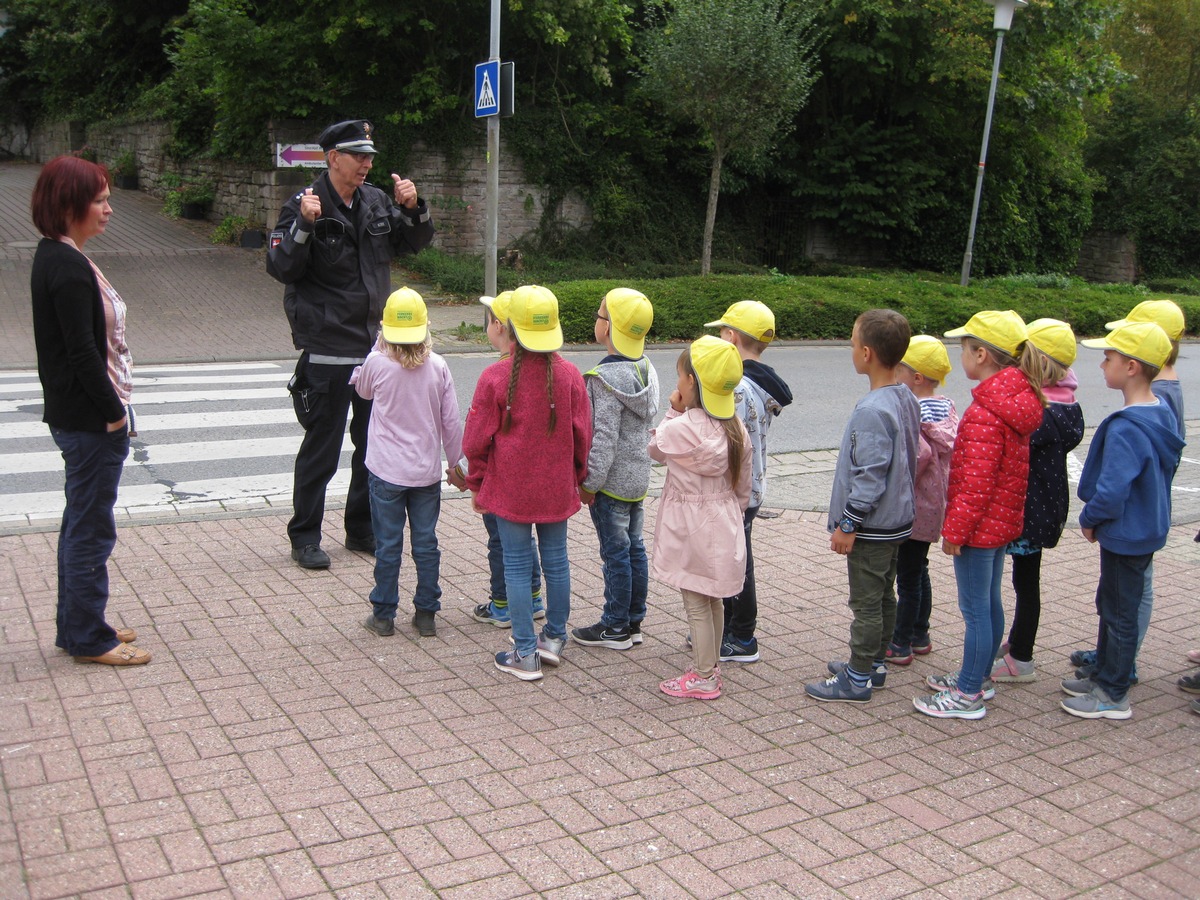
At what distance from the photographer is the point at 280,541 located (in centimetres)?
666

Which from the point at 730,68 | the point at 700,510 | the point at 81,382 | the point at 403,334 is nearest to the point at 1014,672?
the point at 700,510

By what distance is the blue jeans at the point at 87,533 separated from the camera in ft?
15.2

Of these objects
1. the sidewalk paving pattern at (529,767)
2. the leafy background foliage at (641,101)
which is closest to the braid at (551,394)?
the sidewalk paving pattern at (529,767)

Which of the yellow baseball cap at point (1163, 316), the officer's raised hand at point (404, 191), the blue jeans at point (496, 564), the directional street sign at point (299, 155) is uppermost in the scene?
the directional street sign at point (299, 155)

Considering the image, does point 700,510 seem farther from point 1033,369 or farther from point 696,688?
point 1033,369

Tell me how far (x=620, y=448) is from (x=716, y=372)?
0.77 metres

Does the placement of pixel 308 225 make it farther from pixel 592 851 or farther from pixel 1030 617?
pixel 1030 617

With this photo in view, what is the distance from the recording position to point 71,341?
4461 millimetres

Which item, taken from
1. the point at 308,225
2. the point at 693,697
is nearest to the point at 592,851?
the point at 693,697

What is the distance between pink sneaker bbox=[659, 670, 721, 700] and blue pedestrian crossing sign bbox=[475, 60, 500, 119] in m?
11.5

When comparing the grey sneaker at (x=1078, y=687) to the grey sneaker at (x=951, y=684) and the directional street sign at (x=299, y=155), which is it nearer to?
the grey sneaker at (x=951, y=684)

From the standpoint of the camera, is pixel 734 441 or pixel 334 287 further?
pixel 334 287

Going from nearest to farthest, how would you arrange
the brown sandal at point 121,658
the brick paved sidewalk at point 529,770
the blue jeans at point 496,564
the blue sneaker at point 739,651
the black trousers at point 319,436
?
1. the brick paved sidewalk at point 529,770
2. the brown sandal at point 121,658
3. the blue sneaker at point 739,651
4. the blue jeans at point 496,564
5. the black trousers at point 319,436

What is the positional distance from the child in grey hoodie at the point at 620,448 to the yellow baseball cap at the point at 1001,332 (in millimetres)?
1348
